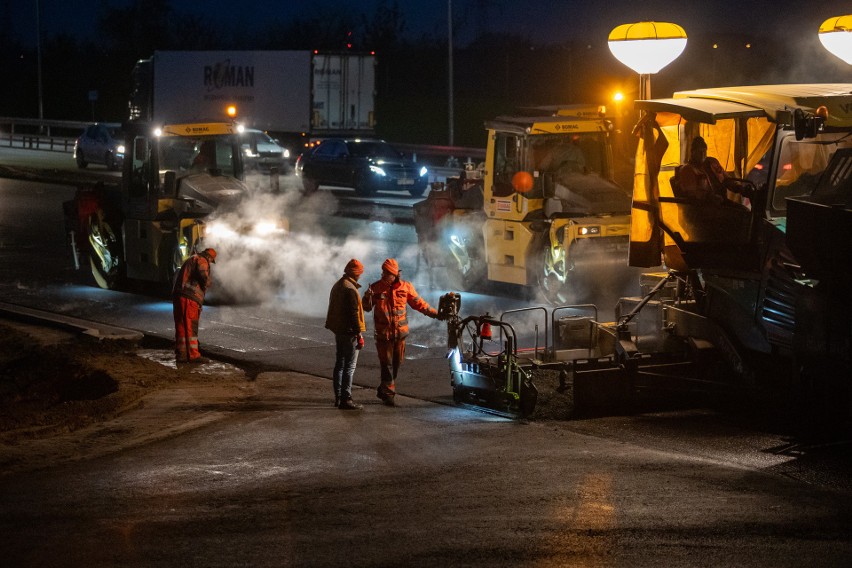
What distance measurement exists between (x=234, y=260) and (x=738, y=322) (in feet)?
31.1

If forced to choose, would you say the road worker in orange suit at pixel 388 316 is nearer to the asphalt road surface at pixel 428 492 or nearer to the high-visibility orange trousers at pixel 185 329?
the asphalt road surface at pixel 428 492

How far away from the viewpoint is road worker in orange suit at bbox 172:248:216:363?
47.9 ft

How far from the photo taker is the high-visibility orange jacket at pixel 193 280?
1475 centimetres

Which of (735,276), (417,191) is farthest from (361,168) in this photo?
(735,276)

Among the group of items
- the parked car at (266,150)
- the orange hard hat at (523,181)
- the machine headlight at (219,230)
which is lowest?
the machine headlight at (219,230)

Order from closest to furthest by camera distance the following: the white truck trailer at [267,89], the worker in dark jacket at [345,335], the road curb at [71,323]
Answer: the worker in dark jacket at [345,335] < the road curb at [71,323] < the white truck trailer at [267,89]

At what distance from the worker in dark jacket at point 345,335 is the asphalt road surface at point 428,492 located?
0.27 m

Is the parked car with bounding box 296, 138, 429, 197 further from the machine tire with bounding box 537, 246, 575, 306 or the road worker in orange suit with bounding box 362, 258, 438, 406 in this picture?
the road worker in orange suit with bounding box 362, 258, 438, 406

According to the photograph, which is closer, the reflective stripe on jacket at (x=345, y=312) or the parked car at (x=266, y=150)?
the reflective stripe on jacket at (x=345, y=312)

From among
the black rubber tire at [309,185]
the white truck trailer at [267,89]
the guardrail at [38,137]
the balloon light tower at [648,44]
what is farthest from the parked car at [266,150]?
the balloon light tower at [648,44]

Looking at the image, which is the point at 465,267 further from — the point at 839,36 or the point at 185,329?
the point at 839,36

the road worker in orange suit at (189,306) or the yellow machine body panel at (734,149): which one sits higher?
the yellow machine body panel at (734,149)

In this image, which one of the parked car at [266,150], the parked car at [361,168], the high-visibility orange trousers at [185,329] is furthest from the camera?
the parked car at [266,150]

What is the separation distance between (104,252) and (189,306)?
6071mm
